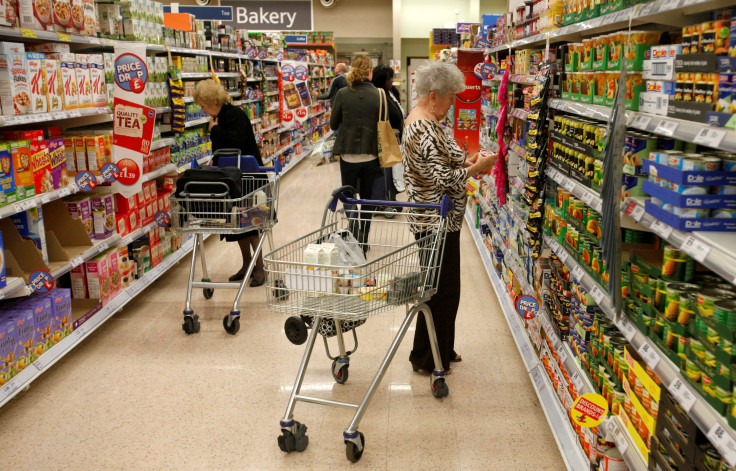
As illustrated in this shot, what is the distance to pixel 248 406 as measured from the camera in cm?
340

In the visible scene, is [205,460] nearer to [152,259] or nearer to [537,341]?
[537,341]

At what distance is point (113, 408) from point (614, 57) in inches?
116

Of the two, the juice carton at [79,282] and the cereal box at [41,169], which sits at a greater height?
the cereal box at [41,169]

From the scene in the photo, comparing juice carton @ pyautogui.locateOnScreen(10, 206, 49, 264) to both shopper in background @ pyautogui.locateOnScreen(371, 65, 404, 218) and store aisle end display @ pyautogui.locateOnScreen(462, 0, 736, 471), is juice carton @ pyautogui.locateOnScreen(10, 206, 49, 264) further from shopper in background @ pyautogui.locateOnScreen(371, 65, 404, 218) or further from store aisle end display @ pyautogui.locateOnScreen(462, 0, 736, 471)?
store aisle end display @ pyautogui.locateOnScreen(462, 0, 736, 471)

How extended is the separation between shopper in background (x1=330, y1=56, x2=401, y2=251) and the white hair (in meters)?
2.33

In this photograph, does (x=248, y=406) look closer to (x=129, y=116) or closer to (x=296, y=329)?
(x=296, y=329)

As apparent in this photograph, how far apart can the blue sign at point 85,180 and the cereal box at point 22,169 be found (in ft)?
1.27

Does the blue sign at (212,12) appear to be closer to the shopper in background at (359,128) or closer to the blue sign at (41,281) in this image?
the shopper in background at (359,128)

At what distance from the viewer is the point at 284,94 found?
11.6 metres

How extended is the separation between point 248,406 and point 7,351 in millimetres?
1242

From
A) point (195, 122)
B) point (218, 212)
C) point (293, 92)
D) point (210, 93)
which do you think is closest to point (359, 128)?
point (210, 93)

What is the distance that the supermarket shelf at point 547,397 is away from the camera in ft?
8.61

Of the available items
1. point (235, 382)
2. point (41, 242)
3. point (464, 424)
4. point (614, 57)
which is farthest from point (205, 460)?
point (614, 57)

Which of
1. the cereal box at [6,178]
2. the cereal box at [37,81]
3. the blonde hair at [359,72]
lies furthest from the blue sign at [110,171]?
the blonde hair at [359,72]
